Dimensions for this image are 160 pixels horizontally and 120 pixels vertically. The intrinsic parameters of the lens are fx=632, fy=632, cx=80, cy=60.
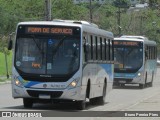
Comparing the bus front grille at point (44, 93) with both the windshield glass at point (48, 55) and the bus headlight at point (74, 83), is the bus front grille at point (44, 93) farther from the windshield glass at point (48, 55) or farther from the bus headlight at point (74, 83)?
the windshield glass at point (48, 55)

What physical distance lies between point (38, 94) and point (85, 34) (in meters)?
2.78

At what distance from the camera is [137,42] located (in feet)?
133

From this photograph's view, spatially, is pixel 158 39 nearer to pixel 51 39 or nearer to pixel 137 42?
pixel 137 42

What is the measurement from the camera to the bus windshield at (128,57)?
40372 millimetres

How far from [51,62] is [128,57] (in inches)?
791

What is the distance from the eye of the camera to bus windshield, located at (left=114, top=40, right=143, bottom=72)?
4037cm

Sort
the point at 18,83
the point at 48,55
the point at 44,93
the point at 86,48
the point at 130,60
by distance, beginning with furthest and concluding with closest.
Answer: the point at 130,60 < the point at 86,48 < the point at 48,55 < the point at 18,83 < the point at 44,93

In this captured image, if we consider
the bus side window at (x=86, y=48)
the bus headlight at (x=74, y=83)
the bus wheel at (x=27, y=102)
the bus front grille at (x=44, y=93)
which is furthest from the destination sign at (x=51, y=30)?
the bus wheel at (x=27, y=102)

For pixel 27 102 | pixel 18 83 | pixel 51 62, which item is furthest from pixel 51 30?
pixel 27 102

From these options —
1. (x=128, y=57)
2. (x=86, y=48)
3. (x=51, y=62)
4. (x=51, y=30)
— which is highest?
(x=51, y=30)

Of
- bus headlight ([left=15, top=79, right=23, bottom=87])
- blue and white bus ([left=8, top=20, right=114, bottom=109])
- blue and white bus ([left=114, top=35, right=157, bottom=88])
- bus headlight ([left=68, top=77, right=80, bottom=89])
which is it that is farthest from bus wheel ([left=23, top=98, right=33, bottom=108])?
blue and white bus ([left=114, top=35, right=157, bottom=88])

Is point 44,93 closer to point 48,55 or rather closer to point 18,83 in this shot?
point 18,83

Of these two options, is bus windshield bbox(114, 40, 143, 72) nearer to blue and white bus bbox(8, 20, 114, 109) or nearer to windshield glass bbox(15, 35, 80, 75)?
blue and white bus bbox(8, 20, 114, 109)

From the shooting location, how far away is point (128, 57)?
4053cm
